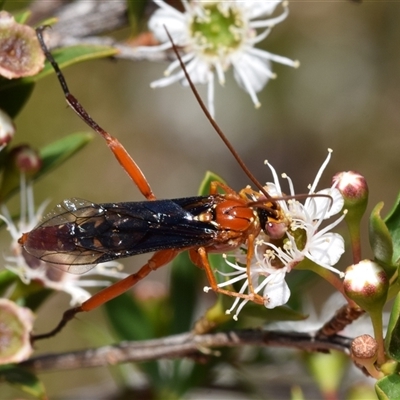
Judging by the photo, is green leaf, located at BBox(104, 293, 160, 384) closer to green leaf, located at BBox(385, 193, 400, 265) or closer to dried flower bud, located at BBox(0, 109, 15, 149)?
dried flower bud, located at BBox(0, 109, 15, 149)

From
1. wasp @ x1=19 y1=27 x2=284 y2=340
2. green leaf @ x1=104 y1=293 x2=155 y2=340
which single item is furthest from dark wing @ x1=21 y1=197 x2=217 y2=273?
green leaf @ x1=104 y1=293 x2=155 y2=340

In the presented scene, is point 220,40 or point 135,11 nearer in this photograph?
point 135,11

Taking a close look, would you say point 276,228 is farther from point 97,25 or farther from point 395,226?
Answer: point 97,25

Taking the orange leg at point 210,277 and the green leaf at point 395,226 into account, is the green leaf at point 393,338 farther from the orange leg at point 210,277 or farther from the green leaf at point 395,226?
the orange leg at point 210,277

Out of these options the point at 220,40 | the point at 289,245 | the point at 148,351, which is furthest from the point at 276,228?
the point at 220,40

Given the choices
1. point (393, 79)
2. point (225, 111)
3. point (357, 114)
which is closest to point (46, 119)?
point (225, 111)

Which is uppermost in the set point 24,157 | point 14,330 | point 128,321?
point 24,157

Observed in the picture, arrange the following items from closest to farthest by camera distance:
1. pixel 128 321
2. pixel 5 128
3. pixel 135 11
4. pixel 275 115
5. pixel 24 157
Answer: pixel 5 128, pixel 24 157, pixel 135 11, pixel 128 321, pixel 275 115

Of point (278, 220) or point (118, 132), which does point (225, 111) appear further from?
point (278, 220)
